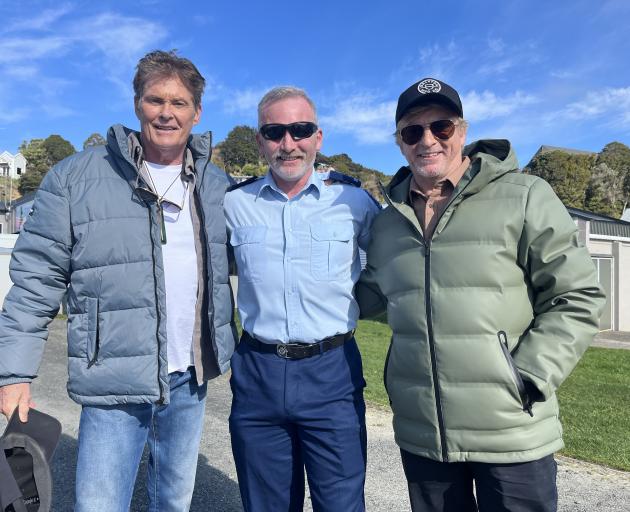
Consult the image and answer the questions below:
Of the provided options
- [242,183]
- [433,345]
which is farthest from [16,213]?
[433,345]

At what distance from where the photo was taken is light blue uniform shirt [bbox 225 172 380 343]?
8.36 feet

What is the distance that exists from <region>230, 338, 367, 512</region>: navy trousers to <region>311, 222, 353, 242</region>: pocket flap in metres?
0.56

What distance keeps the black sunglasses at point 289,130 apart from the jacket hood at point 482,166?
0.51 meters

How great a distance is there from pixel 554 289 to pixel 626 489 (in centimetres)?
288

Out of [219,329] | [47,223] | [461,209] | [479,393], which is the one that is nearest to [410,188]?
[461,209]

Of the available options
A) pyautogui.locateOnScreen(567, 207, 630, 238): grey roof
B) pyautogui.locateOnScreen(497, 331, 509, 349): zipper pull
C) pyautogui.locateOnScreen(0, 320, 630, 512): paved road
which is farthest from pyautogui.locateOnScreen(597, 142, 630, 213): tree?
pyautogui.locateOnScreen(497, 331, 509, 349): zipper pull

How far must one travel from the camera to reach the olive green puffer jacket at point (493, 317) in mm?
2129

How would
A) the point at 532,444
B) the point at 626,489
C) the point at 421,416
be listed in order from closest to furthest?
the point at 532,444 < the point at 421,416 < the point at 626,489

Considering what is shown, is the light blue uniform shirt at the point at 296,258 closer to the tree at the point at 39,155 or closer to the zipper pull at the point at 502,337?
the zipper pull at the point at 502,337

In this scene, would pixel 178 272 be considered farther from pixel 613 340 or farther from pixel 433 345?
pixel 613 340

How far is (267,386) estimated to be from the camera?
2500mm

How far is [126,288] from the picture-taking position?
2348 mm

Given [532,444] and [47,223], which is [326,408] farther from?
[47,223]

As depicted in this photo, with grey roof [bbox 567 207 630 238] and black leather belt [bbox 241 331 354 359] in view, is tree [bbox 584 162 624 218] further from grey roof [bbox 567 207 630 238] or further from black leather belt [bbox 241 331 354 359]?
black leather belt [bbox 241 331 354 359]
